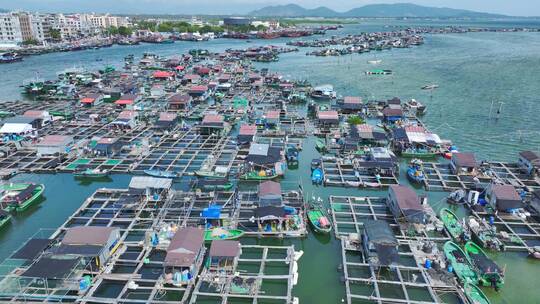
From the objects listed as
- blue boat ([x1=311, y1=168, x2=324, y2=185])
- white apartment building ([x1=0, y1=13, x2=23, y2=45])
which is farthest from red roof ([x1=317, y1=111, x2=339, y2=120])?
white apartment building ([x1=0, y1=13, x2=23, y2=45])

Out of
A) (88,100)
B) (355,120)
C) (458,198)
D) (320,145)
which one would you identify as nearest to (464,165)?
(458,198)

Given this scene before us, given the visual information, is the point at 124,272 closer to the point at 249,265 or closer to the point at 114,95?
the point at 249,265

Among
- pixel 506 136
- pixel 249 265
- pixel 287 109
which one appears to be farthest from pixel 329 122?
pixel 249 265

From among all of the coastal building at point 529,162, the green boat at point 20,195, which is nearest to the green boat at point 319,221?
the coastal building at point 529,162

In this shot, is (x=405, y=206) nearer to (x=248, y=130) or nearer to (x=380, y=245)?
(x=380, y=245)

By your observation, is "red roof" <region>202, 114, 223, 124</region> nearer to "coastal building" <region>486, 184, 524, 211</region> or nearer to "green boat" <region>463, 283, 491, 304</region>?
"coastal building" <region>486, 184, 524, 211</region>

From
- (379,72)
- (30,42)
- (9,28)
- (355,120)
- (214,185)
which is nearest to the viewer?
(214,185)

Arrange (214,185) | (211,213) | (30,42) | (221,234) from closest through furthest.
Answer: (221,234) → (211,213) → (214,185) → (30,42)
